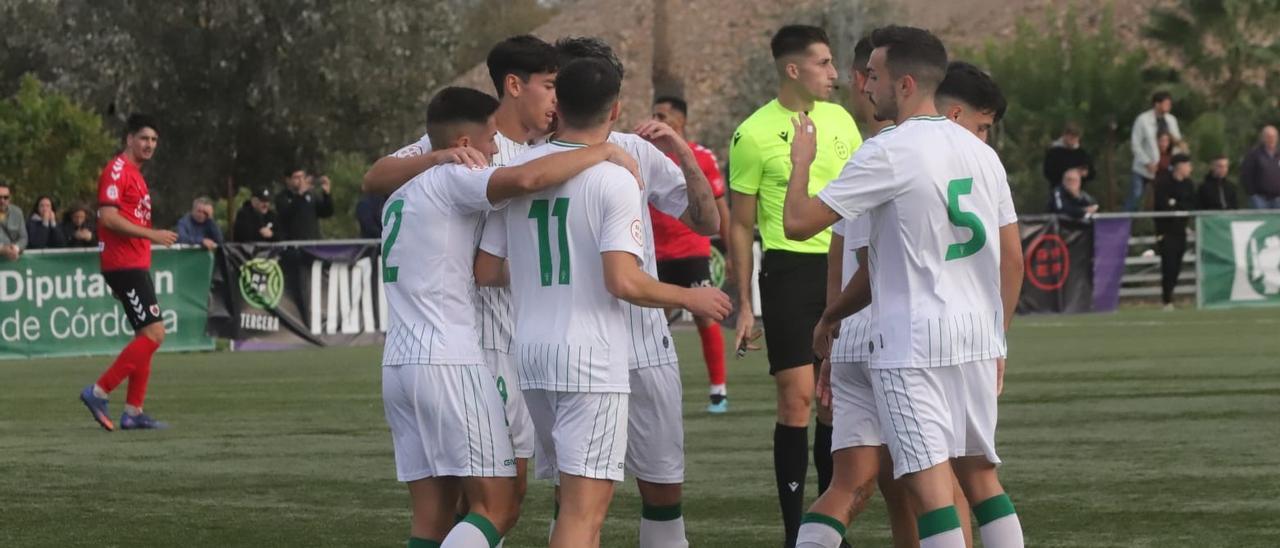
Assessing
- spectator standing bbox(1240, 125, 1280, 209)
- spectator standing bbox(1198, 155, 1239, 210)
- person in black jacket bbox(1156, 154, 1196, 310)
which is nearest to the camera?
person in black jacket bbox(1156, 154, 1196, 310)

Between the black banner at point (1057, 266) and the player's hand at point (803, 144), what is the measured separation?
762 inches

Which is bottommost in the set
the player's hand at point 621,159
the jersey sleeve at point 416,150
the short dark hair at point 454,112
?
the player's hand at point 621,159

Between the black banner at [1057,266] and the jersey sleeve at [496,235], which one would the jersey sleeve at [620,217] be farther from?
the black banner at [1057,266]

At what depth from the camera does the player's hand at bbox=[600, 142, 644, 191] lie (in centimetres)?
623

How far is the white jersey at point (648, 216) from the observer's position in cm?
692

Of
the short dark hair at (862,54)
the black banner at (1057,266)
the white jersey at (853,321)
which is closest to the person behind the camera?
the white jersey at (853,321)

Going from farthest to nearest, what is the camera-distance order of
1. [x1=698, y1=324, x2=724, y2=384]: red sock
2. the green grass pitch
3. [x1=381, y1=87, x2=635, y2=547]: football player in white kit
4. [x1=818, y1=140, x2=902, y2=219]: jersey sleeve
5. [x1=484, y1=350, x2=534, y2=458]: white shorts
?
[x1=698, y1=324, x2=724, y2=384]: red sock → the green grass pitch → [x1=484, y1=350, x2=534, y2=458]: white shorts → [x1=381, y1=87, x2=635, y2=547]: football player in white kit → [x1=818, y1=140, x2=902, y2=219]: jersey sleeve

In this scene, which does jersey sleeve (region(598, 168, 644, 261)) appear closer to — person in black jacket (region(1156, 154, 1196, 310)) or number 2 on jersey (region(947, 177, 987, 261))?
number 2 on jersey (region(947, 177, 987, 261))

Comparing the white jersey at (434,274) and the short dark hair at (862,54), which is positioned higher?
the short dark hair at (862,54)

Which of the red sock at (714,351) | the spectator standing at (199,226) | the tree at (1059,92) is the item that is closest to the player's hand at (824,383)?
the red sock at (714,351)

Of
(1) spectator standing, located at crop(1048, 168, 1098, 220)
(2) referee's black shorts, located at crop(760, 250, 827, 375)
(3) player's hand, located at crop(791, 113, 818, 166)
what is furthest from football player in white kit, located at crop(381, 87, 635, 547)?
(1) spectator standing, located at crop(1048, 168, 1098, 220)

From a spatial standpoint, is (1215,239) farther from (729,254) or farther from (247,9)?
(247,9)

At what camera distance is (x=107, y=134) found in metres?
44.3

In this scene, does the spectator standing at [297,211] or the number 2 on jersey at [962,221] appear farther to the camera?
the spectator standing at [297,211]
